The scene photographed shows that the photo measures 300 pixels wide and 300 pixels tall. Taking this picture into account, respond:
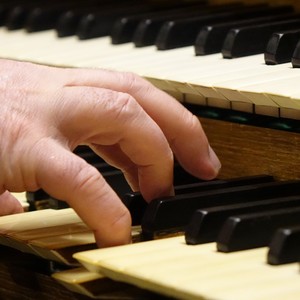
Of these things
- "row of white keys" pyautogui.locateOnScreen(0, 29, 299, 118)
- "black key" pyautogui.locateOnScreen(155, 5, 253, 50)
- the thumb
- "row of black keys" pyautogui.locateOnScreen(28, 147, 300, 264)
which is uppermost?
"black key" pyautogui.locateOnScreen(155, 5, 253, 50)

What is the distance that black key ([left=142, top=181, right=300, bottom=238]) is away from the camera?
142 centimetres

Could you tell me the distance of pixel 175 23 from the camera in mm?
2070

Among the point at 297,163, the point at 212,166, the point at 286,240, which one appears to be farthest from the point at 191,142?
the point at 286,240

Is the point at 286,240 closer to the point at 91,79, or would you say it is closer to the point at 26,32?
the point at 91,79

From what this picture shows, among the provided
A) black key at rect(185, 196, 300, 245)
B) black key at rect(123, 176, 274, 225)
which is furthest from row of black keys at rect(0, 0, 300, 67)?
black key at rect(185, 196, 300, 245)

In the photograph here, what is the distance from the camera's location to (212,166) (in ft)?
5.18

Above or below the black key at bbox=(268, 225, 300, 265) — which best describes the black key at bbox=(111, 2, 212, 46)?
above

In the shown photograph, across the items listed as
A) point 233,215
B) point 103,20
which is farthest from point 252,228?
point 103,20

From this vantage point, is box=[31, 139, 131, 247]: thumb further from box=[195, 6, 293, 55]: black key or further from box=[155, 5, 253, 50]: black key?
box=[155, 5, 253, 50]: black key

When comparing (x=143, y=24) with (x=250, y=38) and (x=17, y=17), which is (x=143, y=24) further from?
(x=17, y=17)

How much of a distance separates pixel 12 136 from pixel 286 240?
1.32 ft

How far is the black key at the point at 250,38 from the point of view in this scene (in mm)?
1874

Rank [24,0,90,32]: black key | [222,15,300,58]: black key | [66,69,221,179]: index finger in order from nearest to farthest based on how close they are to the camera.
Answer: [66,69,221,179]: index finger
[222,15,300,58]: black key
[24,0,90,32]: black key

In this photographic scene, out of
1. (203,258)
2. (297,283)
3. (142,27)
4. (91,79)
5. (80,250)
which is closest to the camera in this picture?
(297,283)
